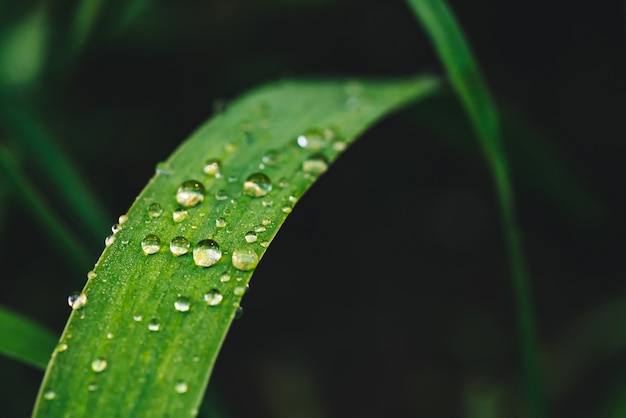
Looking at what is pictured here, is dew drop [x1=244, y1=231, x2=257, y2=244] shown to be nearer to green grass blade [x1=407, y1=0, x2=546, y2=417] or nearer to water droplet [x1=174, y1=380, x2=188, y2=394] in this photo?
water droplet [x1=174, y1=380, x2=188, y2=394]

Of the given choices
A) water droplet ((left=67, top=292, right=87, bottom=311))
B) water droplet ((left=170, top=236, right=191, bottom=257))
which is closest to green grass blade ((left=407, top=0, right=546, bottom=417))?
water droplet ((left=170, top=236, right=191, bottom=257))

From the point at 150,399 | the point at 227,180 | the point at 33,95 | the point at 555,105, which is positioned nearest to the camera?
the point at 150,399

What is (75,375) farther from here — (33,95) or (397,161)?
(397,161)

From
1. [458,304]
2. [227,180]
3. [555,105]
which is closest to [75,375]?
[227,180]

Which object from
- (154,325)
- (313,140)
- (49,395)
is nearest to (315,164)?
(313,140)

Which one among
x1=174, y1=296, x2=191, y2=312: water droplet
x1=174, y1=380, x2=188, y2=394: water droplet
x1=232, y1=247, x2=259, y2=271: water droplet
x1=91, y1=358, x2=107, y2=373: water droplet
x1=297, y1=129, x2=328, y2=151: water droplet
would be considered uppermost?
x1=297, y1=129, x2=328, y2=151: water droplet

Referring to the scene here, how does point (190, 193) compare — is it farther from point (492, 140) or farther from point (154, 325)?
point (492, 140)
